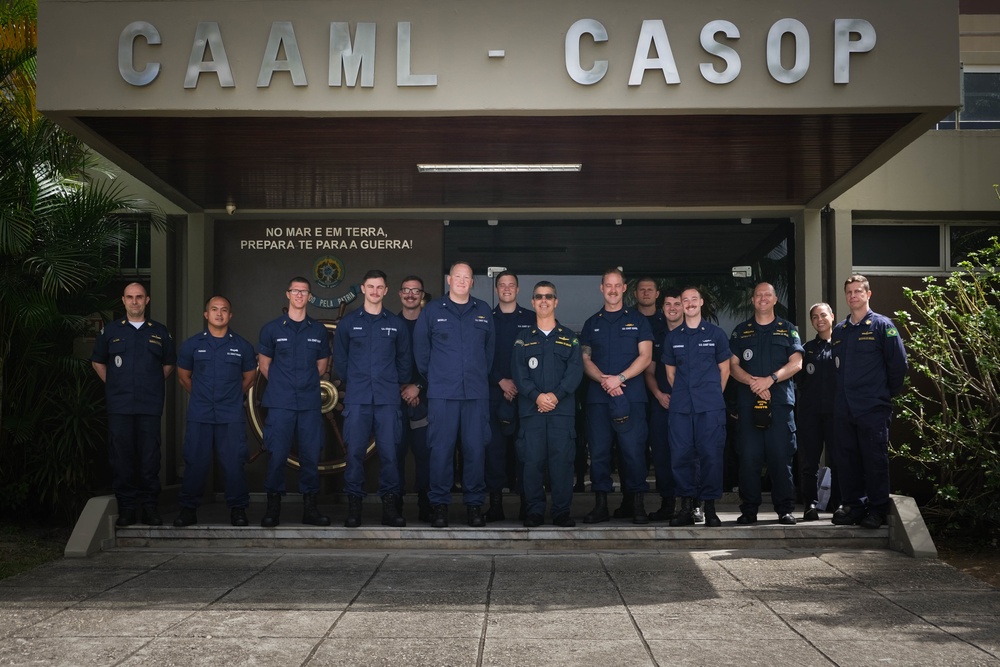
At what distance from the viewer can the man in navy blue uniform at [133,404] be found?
7809 mm

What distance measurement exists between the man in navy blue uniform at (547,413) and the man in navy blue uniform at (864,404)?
2.06 metres

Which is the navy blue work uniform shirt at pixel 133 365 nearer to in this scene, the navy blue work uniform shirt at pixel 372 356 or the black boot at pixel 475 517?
the navy blue work uniform shirt at pixel 372 356

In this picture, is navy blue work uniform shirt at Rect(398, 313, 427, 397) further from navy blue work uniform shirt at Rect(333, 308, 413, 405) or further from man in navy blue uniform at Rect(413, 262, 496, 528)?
man in navy blue uniform at Rect(413, 262, 496, 528)

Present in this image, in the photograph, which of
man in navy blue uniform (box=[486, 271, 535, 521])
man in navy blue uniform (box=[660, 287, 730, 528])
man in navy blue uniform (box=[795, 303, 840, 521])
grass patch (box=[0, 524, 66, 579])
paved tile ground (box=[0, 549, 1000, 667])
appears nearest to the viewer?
paved tile ground (box=[0, 549, 1000, 667])

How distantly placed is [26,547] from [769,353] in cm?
619

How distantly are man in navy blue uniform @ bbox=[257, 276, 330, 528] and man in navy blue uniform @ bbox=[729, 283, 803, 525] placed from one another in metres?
3.37

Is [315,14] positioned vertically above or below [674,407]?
above

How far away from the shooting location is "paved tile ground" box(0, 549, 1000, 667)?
473 centimetres

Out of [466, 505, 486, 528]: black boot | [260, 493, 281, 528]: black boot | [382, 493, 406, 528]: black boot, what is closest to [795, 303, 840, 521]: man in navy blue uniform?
[466, 505, 486, 528]: black boot

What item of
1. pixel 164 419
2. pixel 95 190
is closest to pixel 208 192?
pixel 95 190

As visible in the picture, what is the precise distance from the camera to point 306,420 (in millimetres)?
7898

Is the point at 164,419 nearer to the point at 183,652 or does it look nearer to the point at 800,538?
the point at 183,652

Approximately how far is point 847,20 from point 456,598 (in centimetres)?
445

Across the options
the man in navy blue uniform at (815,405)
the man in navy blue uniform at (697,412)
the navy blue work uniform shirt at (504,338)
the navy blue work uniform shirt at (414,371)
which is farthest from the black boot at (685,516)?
the navy blue work uniform shirt at (414,371)
